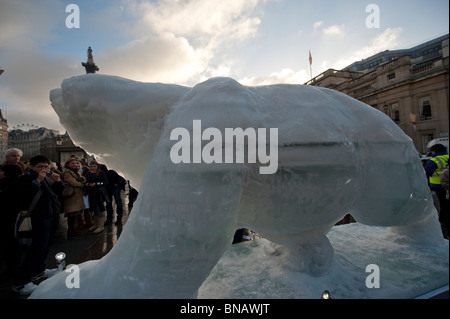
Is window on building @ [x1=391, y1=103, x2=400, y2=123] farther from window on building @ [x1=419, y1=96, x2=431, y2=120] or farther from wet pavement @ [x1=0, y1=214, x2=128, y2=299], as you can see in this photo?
wet pavement @ [x1=0, y1=214, x2=128, y2=299]

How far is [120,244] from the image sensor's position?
0.96 m

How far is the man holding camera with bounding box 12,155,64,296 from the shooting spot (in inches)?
92.4

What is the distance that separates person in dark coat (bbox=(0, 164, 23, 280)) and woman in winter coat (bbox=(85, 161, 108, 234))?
5.61 feet

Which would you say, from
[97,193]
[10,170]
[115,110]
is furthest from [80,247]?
[115,110]

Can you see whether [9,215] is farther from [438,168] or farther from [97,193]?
[438,168]

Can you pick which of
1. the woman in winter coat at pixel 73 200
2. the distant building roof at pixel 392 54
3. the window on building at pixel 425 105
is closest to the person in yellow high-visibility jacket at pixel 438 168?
the woman in winter coat at pixel 73 200

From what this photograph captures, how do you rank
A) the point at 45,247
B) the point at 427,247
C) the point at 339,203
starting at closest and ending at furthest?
the point at 339,203, the point at 427,247, the point at 45,247

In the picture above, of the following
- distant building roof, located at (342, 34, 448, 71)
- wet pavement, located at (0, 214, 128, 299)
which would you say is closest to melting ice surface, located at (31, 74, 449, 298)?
wet pavement, located at (0, 214, 128, 299)

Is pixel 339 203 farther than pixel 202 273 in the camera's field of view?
Yes

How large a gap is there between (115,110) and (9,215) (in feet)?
8.22
